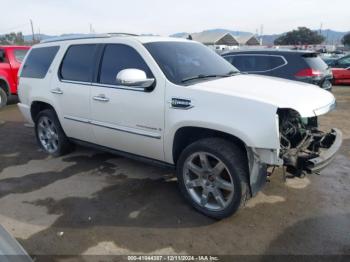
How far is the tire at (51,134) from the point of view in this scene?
17.5ft

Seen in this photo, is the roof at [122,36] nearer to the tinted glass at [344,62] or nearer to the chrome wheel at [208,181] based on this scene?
the chrome wheel at [208,181]

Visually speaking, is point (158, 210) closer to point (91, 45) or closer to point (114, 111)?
point (114, 111)

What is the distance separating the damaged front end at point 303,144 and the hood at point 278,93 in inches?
5.6

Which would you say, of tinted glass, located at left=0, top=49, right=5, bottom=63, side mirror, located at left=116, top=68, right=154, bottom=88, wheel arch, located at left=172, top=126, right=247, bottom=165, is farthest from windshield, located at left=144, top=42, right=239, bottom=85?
tinted glass, located at left=0, top=49, right=5, bottom=63

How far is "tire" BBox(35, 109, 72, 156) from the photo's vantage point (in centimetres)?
532

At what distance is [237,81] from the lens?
3.89 metres

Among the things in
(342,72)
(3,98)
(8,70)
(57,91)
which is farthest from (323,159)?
(342,72)

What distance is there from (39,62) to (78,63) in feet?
3.72

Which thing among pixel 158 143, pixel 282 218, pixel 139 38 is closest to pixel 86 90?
pixel 139 38

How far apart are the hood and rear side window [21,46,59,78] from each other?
2832mm

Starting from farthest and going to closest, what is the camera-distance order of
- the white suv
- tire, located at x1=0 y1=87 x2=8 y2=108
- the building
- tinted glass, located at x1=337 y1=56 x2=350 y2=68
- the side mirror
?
1. the building
2. tinted glass, located at x1=337 y1=56 x2=350 y2=68
3. tire, located at x1=0 y1=87 x2=8 y2=108
4. the side mirror
5. the white suv

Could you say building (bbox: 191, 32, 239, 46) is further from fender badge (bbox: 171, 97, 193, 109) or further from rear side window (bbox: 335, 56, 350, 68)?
fender badge (bbox: 171, 97, 193, 109)

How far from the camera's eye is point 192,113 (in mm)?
3451

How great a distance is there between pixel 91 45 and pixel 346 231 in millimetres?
3763
